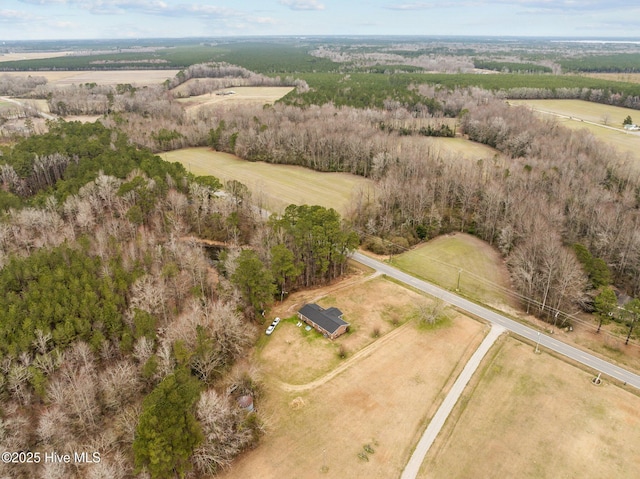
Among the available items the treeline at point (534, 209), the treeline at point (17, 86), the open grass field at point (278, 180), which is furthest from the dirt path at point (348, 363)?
the treeline at point (17, 86)

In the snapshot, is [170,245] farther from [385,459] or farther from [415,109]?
[415,109]

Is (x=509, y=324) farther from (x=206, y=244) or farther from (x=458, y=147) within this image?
(x=458, y=147)

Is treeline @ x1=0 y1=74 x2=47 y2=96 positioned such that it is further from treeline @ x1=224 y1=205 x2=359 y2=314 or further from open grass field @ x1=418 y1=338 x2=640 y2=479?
open grass field @ x1=418 y1=338 x2=640 y2=479

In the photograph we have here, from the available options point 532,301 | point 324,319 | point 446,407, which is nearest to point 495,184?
point 532,301

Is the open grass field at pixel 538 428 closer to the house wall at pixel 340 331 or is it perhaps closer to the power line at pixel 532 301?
the power line at pixel 532 301

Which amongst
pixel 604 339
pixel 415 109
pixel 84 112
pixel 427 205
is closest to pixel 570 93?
pixel 415 109

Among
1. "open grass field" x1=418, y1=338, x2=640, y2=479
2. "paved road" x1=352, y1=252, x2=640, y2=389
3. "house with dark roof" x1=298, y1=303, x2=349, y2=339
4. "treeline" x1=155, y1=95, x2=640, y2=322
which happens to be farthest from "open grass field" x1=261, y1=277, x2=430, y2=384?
"treeline" x1=155, y1=95, x2=640, y2=322
